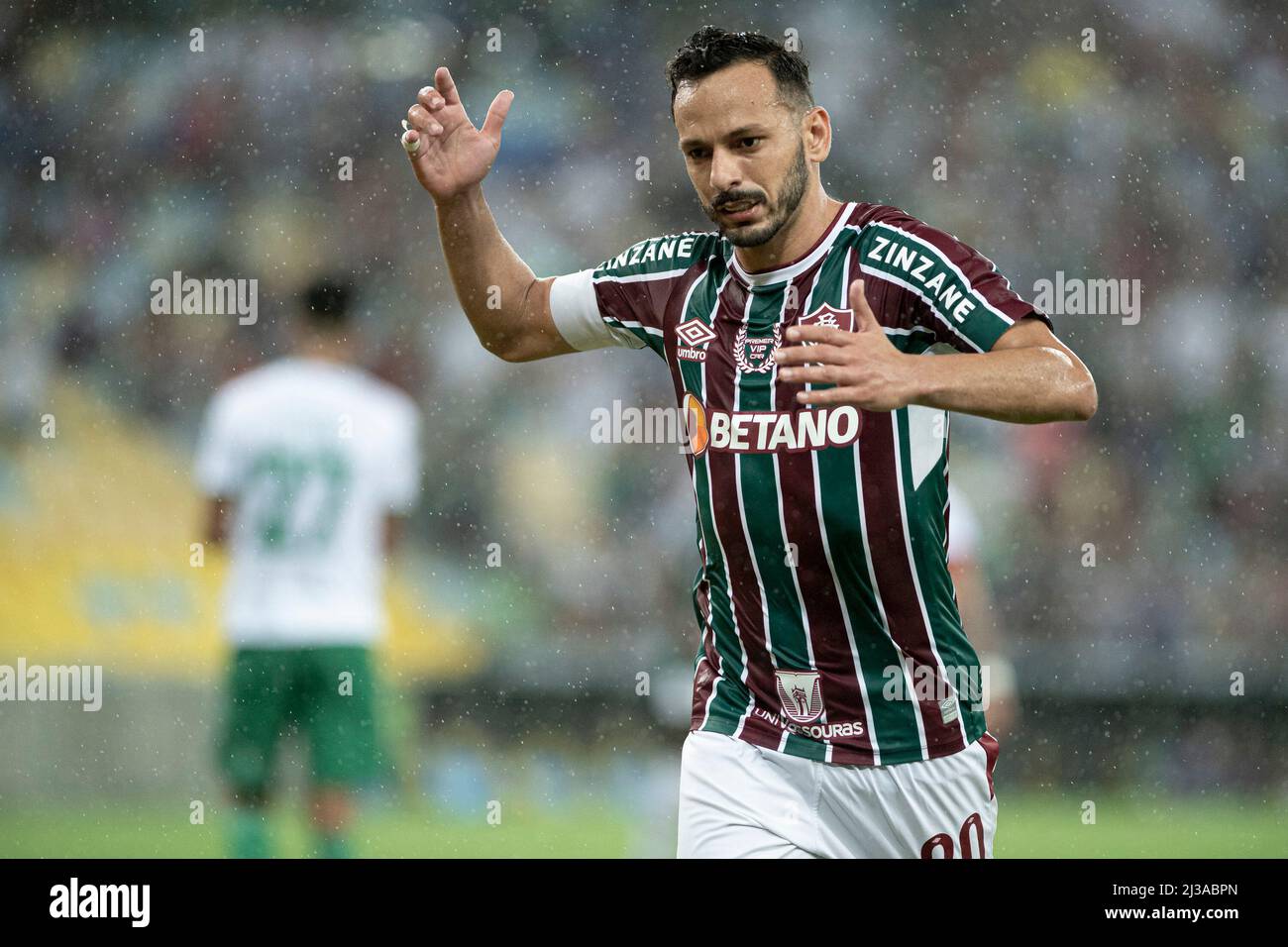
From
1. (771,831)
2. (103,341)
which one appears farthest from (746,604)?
(103,341)

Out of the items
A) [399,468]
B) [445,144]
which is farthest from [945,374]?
[399,468]

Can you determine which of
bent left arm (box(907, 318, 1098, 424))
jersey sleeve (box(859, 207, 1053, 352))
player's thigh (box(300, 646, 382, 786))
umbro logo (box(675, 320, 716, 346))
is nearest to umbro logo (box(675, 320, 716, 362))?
umbro logo (box(675, 320, 716, 346))

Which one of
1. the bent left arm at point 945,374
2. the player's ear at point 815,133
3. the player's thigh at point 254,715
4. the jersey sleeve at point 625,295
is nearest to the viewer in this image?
the bent left arm at point 945,374

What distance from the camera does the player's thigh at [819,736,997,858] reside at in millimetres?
2795

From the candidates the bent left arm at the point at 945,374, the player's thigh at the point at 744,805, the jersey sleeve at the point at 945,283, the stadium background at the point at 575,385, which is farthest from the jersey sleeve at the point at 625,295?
the stadium background at the point at 575,385

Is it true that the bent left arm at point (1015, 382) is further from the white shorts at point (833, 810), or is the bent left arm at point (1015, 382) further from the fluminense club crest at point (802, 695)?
the white shorts at point (833, 810)

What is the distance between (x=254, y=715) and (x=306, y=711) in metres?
0.17

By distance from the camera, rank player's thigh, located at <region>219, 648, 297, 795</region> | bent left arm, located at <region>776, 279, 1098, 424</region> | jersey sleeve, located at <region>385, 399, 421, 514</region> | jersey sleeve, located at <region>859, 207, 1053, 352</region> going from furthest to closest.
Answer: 1. jersey sleeve, located at <region>385, 399, 421, 514</region>
2. player's thigh, located at <region>219, 648, 297, 795</region>
3. jersey sleeve, located at <region>859, 207, 1053, 352</region>
4. bent left arm, located at <region>776, 279, 1098, 424</region>

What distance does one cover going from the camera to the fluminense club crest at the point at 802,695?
282 centimetres

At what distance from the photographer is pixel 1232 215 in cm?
769

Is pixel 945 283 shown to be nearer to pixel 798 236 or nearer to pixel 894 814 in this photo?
pixel 798 236

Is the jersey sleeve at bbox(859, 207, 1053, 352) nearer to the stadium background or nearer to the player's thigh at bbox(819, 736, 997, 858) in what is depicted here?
the player's thigh at bbox(819, 736, 997, 858)

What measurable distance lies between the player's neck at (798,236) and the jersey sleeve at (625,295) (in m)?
0.21

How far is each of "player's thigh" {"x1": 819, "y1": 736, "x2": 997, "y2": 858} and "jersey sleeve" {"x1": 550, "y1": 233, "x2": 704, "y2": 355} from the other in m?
0.98
